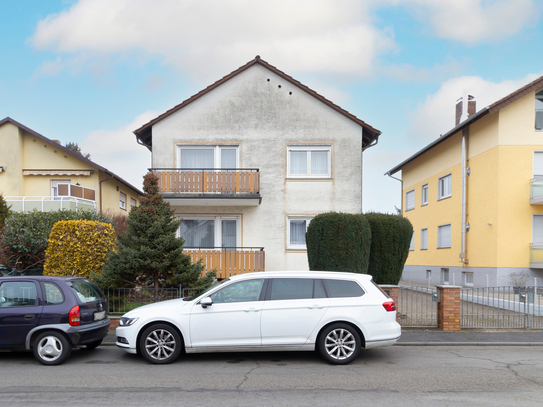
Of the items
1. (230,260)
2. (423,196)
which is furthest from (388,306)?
(423,196)

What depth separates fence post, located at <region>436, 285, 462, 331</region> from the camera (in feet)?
33.4

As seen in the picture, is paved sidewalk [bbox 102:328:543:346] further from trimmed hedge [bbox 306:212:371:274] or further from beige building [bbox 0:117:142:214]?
beige building [bbox 0:117:142:214]

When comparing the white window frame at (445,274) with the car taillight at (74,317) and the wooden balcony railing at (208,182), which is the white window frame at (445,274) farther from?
the car taillight at (74,317)

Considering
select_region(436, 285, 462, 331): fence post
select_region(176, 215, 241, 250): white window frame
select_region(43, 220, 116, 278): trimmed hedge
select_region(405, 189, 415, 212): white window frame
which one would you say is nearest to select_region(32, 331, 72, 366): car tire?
select_region(43, 220, 116, 278): trimmed hedge

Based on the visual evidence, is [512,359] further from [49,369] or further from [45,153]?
[45,153]

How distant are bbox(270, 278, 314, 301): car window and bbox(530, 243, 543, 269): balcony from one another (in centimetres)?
1412

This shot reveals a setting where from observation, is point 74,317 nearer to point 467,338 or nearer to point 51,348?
point 51,348

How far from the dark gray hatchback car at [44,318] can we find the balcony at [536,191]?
672 inches

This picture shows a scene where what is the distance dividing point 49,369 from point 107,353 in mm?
1276

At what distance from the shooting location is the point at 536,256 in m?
17.6

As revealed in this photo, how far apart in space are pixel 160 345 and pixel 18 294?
2596 mm

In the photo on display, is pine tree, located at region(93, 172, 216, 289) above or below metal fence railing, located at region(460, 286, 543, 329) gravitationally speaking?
above

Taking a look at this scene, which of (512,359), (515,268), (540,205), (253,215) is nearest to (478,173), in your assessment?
(540,205)

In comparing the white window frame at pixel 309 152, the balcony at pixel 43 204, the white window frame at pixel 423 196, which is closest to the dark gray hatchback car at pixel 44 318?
the white window frame at pixel 309 152
